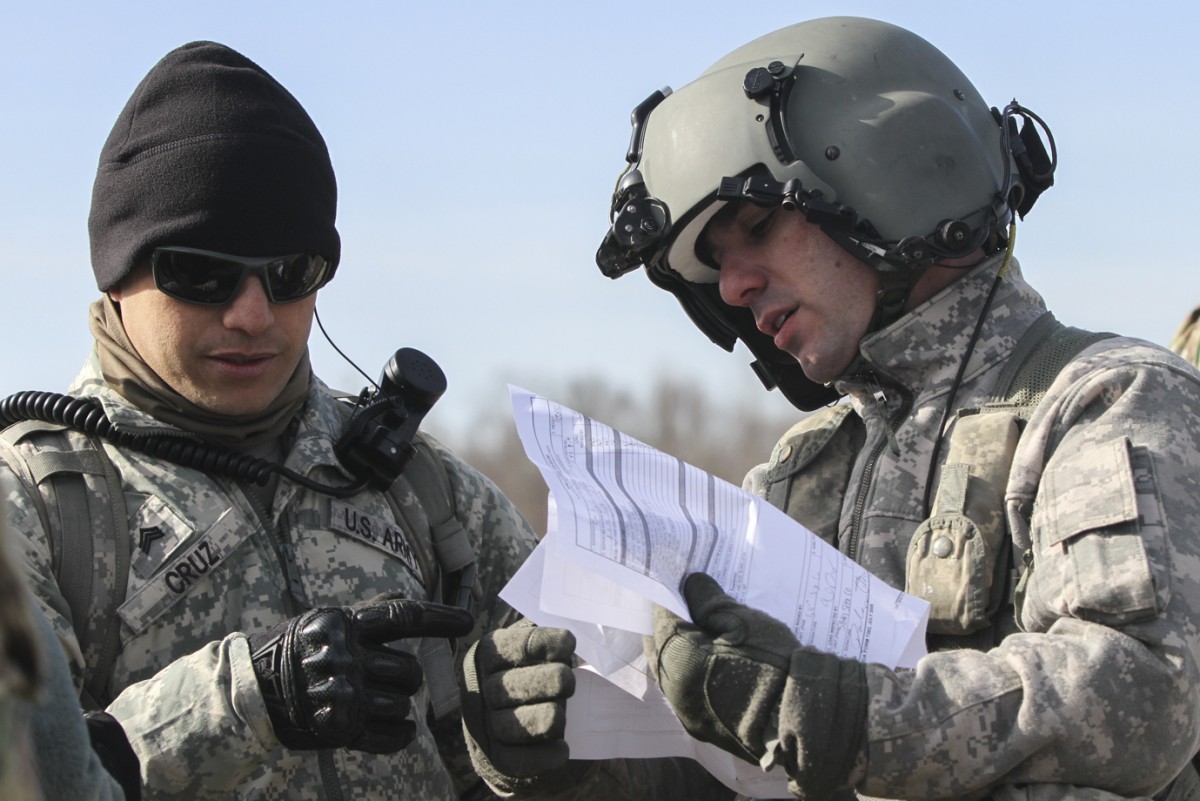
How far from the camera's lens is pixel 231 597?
3.53 meters

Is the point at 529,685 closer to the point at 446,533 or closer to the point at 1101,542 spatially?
the point at 446,533

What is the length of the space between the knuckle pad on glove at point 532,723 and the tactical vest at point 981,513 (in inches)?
33.4

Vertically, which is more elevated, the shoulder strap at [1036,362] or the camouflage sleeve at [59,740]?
the shoulder strap at [1036,362]

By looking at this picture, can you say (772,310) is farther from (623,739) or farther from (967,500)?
(623,739)

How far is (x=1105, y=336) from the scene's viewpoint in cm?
337

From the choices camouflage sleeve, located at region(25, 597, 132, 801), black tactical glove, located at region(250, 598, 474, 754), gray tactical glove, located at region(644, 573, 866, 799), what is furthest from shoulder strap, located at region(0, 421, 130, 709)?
camouflage sleeve, located at region(25, 597, 132, 801)

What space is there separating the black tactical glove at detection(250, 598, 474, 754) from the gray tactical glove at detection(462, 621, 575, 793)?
116 mm

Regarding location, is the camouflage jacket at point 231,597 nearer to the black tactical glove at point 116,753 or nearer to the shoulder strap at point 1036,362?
the black tactical glove at point 116,753

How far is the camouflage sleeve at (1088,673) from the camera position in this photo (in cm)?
275

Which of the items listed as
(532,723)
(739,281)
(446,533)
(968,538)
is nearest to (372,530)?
(446,533)

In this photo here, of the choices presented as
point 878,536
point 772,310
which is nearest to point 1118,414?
point 878,536

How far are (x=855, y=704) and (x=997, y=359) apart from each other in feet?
3.66

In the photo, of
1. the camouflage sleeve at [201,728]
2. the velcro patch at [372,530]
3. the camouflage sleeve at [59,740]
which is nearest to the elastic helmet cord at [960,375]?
the velcro patch at [372,530]

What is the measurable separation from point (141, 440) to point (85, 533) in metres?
0.31
